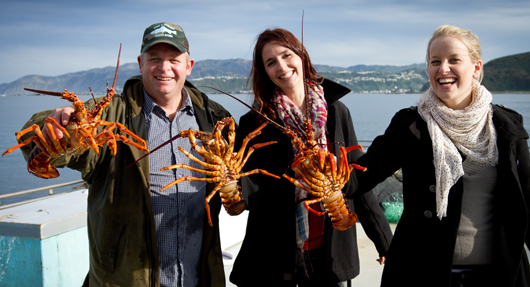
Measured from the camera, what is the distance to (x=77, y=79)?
516 ft

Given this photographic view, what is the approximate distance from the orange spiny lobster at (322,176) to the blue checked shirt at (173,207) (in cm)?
57

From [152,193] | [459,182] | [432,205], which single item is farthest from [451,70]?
[152,193]

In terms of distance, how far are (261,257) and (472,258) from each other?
1186 mm

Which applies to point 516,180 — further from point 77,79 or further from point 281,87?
point 77,79

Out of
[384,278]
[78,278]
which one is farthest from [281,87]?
[78,278]

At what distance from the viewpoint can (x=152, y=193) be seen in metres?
2.20

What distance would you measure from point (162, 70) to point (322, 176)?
1.20 meters

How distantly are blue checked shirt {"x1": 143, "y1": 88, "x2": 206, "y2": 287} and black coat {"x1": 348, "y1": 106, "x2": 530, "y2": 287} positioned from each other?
108cm

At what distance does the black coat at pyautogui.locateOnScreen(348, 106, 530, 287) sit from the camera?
1843mm

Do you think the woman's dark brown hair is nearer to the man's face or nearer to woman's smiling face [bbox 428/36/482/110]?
the man's face

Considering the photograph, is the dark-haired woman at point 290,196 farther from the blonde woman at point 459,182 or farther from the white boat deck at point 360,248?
the white boat deck at point 360,248

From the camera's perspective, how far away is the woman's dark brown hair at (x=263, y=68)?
2412mm

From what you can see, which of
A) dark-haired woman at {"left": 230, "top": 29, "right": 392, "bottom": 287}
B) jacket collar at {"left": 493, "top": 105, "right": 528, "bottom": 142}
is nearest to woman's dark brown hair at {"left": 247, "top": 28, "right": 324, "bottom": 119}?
dark-haired woman at {"left": 230, "top": 29, "right": 392, "bottom": 287}

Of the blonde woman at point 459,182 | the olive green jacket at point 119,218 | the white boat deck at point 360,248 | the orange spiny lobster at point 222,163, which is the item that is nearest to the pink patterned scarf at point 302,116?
the orange spiny lobster at point 222,163
